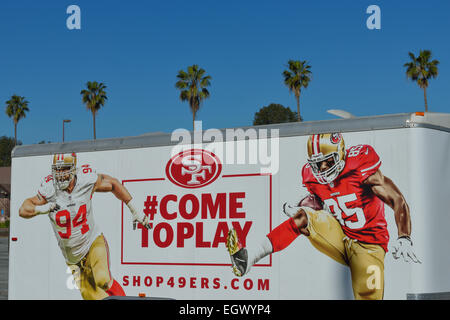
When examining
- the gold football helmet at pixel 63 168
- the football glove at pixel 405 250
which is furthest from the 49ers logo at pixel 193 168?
the football glove at pixel 405 250

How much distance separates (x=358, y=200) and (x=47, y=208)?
5.56 metres

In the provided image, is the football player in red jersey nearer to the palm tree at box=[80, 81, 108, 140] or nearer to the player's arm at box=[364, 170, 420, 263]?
the player's arm at box=[364, 170, 420, 263]

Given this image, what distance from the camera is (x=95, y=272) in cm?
Answer: 995

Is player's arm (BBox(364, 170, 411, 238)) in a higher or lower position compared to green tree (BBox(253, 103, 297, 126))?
lower

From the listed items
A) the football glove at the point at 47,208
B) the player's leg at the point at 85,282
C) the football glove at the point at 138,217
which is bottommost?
the player's leg at the point at 85,282

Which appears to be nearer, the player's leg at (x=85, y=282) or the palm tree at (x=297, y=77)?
the player's leg at (x=85, y=282)

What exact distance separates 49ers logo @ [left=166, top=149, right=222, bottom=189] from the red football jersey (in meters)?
1.71

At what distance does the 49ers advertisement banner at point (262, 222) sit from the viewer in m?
7.57

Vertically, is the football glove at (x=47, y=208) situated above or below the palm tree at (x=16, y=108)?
below

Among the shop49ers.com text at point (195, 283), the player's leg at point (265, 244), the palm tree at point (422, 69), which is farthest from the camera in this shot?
the palm tree at point (422, 69)

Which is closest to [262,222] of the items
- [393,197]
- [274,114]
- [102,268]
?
[393,197]

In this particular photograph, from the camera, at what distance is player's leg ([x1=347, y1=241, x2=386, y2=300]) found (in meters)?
7.65

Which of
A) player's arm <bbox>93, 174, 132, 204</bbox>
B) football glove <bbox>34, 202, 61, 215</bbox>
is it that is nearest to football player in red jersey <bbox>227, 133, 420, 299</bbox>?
player's arm <bbox>93, 174, 132, 204</bbox>

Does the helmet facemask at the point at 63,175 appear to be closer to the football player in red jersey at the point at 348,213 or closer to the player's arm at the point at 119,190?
the player's arm at the point at 119,190
